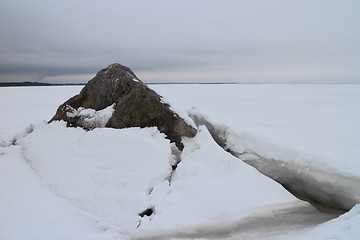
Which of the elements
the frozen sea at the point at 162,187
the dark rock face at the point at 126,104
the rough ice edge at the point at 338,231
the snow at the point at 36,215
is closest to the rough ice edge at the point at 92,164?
the frozen sea at the point at 162,187

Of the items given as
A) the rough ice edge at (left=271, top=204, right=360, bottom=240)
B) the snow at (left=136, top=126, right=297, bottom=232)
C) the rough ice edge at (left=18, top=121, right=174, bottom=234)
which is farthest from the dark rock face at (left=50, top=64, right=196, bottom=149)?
the rough ice edge at (left=271, top=204, right=360, bottom=240)

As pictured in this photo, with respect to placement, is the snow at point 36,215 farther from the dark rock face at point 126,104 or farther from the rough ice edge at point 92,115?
the dark rock face at point 126,104

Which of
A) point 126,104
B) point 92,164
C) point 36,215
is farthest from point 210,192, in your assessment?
point 126,104

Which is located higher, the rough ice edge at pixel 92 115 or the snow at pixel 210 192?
the rough ice edge at pixel 92 115

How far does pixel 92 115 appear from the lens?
7.43 metres

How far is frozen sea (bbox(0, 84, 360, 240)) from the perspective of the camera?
14.0 feet

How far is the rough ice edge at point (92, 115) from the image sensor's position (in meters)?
7.19

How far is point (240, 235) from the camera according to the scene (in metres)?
4.21

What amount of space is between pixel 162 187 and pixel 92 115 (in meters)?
3.35

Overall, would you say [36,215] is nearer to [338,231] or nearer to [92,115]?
[92,115]

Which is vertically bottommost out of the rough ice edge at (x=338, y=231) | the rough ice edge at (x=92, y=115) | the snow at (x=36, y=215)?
the snow at (x=36, y=215)

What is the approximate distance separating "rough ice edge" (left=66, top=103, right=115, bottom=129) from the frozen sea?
0.39 metres

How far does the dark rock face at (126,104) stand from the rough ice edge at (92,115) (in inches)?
3.3

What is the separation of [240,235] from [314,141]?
11.8 ft
